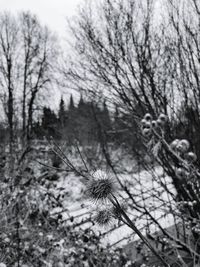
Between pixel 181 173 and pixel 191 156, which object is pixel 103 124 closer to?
pixel 181 173

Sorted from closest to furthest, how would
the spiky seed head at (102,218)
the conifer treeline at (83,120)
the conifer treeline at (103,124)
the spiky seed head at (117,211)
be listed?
the spiky seed head at (117,211)
the spiky seed head at (102,218)
the conifer treeline at (103,124)
the conifer treeline at (83,120)

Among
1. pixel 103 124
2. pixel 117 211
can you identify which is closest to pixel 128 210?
pixel 103 124

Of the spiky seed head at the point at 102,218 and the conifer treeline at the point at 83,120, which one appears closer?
the spiky seed head at the point at 102,218

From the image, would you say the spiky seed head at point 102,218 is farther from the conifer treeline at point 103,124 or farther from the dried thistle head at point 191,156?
the conifer treeline at point 103,124

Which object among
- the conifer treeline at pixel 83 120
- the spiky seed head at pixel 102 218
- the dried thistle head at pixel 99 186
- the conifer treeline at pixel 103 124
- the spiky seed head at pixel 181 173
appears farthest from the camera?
the conifer treeline at pixel 83 120

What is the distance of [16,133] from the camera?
15531 millimetres

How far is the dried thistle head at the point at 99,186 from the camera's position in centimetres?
125

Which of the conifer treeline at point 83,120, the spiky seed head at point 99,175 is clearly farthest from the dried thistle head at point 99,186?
the conifer treeline at point 83,120

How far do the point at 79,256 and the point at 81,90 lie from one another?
363cm

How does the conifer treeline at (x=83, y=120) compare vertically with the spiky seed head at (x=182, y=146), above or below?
above

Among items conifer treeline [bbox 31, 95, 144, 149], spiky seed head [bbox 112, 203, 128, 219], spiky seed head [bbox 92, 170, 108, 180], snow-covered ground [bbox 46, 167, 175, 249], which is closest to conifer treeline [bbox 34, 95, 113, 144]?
conifer treeline [bbox 31, 95, 144, 149]

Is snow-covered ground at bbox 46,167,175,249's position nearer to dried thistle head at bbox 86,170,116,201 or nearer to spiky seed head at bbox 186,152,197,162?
dried thistle head at bbox 86,170,116,201

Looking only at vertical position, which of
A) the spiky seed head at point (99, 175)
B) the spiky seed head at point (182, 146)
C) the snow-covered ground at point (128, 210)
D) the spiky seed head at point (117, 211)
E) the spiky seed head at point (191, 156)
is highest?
the spiky seed head at point (182, 146)

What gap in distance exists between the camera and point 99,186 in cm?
126
